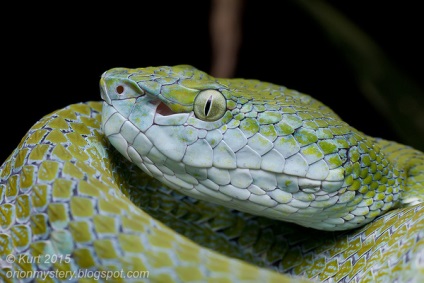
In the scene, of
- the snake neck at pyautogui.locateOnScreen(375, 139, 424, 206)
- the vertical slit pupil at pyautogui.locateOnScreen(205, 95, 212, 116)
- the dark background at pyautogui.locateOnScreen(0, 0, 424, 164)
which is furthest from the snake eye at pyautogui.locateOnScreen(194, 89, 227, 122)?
the dark background at pyautogui.locateOnScreen(0, 0, 424, 164)

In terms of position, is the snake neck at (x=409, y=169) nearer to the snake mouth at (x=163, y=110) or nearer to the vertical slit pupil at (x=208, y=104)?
the vertical slit pupil at (x=208, y=104)

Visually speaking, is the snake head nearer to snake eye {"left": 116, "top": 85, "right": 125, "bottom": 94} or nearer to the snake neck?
snake eye {"left": 116, "top": 85, "right": 125, "bottom": 94}

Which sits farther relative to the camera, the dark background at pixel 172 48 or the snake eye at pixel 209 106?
the dark background at pixel 172 48

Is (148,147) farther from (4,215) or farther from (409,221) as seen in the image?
(409,221)

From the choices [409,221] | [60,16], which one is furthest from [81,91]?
[409,221]

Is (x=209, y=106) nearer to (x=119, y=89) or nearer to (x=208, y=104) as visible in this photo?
(x=208, y=104)

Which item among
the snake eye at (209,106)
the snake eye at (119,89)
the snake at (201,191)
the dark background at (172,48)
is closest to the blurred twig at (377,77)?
the dark background at (172,48)

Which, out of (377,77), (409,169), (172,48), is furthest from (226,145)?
(172,48)
